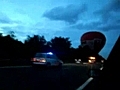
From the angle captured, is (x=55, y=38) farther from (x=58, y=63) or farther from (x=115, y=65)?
(x=115, y=65)

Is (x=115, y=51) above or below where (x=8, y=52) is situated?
below

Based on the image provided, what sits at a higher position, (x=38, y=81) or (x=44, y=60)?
(x=44, y=60)

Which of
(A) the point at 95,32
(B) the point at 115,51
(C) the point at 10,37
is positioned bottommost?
(B) the point at 115,51

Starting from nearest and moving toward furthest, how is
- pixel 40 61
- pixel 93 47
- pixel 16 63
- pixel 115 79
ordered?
pixel 115 79, pixel 93 47, pixel 40 61, pixel 16 63

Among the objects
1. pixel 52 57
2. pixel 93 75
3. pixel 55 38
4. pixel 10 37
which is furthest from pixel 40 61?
pixel 55 38

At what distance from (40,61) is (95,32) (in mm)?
28883

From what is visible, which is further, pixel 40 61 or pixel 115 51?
pixel 40 61

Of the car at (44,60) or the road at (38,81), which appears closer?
the road at (38,81)

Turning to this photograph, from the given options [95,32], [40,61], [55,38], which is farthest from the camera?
[55,38]

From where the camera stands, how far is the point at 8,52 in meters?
66.5

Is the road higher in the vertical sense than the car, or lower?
lower

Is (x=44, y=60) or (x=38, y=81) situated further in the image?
(x=44, y=60)

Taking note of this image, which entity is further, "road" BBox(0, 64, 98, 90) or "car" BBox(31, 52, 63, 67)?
"car" BBox(31, 52, 63, 67)

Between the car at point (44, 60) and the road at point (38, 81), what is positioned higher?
the car at point (44, 60)
